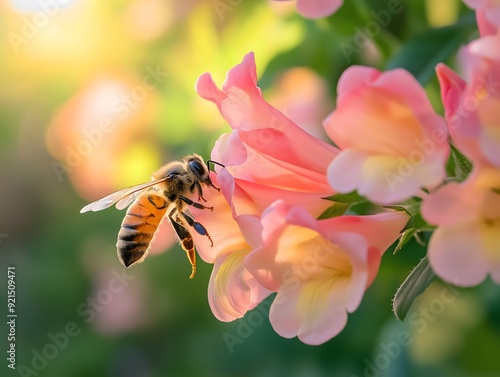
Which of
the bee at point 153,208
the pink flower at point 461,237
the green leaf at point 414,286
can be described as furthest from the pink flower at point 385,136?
the bee at point 153,208

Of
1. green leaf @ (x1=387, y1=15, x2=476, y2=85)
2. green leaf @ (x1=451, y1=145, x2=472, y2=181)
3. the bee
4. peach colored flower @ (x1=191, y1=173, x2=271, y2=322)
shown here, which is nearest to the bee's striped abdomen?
the bee

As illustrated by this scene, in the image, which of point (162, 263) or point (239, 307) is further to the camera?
point (162, 263)

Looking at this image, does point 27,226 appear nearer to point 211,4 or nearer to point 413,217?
point 211,4

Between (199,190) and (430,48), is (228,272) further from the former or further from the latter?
(430,48)

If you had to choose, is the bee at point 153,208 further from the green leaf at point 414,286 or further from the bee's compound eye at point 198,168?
the green leaf at point 414,286

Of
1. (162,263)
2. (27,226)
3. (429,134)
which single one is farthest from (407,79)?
(27,226)

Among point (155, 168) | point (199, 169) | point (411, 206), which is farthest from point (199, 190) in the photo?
point (155, 168)

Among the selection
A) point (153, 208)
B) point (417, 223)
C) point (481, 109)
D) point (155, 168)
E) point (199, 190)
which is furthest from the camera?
point (155, 168)
